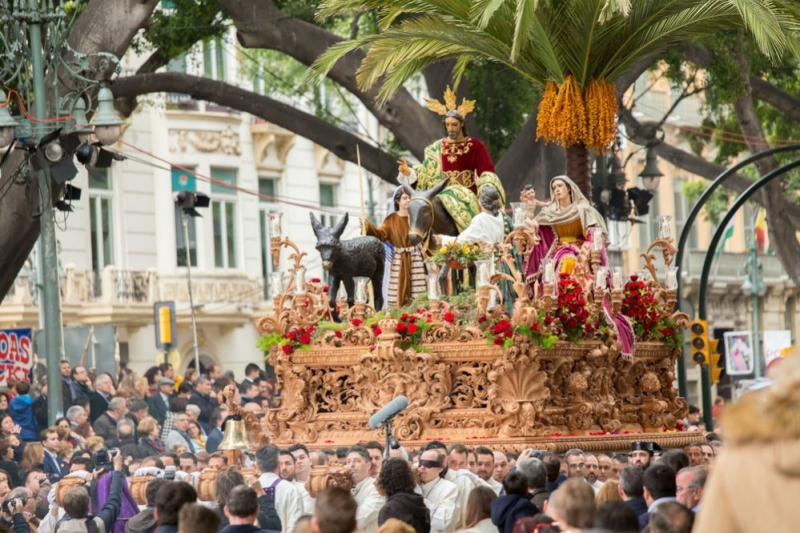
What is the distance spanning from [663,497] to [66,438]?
→ 8358 mm

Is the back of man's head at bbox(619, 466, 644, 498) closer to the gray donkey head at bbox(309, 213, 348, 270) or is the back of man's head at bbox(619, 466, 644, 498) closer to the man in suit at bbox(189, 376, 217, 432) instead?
the gray donkey head at bbox(309, 213, 348, 270)

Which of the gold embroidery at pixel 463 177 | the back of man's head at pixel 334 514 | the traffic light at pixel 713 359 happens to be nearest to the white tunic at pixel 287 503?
the back of man's head at pixel 334 514

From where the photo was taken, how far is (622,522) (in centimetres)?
684

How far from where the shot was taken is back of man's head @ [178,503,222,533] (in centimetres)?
737

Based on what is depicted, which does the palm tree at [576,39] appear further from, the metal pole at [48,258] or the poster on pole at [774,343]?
the poster on pole at [774,343]

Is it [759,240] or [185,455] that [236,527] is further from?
[759,240]

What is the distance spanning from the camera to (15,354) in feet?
61.1

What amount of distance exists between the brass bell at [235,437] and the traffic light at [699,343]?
11.9 meters

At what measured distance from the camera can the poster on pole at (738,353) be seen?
121ft

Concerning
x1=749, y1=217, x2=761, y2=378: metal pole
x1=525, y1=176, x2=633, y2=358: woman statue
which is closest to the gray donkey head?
x1=525, y1=176, x2=633, y2=358: woman statue

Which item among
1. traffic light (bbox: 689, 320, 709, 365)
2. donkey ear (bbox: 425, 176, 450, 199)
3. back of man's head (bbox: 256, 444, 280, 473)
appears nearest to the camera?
back of man's head (bbox: 256, 444, 280, 473)

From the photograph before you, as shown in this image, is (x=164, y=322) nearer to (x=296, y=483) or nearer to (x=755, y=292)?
(x=296, y=483)

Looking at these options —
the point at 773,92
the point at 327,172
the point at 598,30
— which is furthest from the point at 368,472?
the point at 327,172

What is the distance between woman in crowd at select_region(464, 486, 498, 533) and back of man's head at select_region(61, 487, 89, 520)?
101 inches
